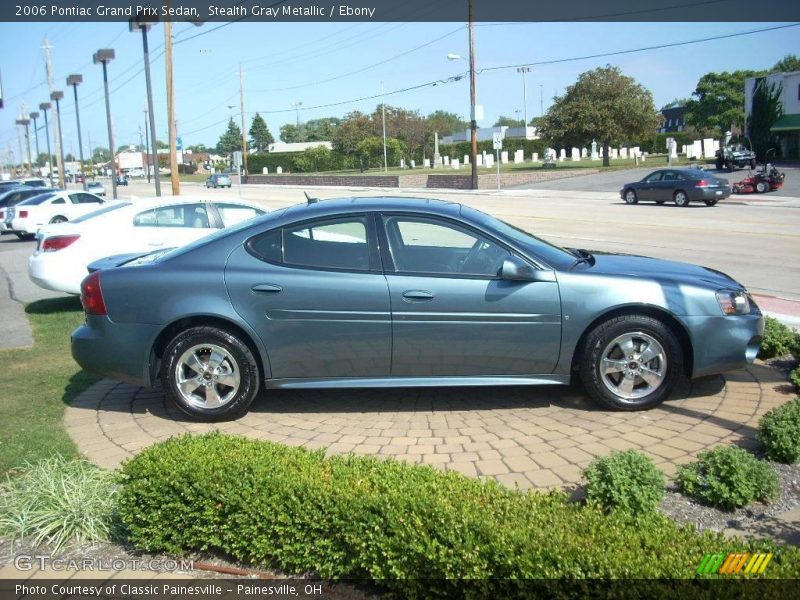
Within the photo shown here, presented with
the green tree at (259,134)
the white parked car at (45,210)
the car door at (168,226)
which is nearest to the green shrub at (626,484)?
the car door at (168,226)

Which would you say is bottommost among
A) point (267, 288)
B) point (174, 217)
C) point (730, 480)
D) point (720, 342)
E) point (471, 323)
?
point (730, 480)

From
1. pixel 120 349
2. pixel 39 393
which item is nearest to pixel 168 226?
pixel 39 393

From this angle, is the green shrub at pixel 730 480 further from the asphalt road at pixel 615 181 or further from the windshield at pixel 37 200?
the asphalt road at pixel 615 181

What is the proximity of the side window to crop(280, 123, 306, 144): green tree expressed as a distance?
13456 centimetres

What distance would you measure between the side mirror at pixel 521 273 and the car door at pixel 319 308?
2.80 ft

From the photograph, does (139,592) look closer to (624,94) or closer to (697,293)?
(697,293)

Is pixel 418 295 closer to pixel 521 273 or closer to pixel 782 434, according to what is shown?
pixel 521 273

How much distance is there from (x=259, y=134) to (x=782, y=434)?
124440mm

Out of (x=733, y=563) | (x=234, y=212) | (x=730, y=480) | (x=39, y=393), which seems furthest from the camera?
(x=234, y=212)

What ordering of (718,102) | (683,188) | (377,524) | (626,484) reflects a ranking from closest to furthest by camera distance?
(377,524), (626,484), (683,188), (718,102)

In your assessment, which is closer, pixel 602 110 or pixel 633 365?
pixel 633 365

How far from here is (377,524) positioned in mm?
3123

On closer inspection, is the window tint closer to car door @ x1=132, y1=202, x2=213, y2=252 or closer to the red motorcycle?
car door @ x1=132, y1=202, x2=213, y2=252

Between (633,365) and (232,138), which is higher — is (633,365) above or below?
below
